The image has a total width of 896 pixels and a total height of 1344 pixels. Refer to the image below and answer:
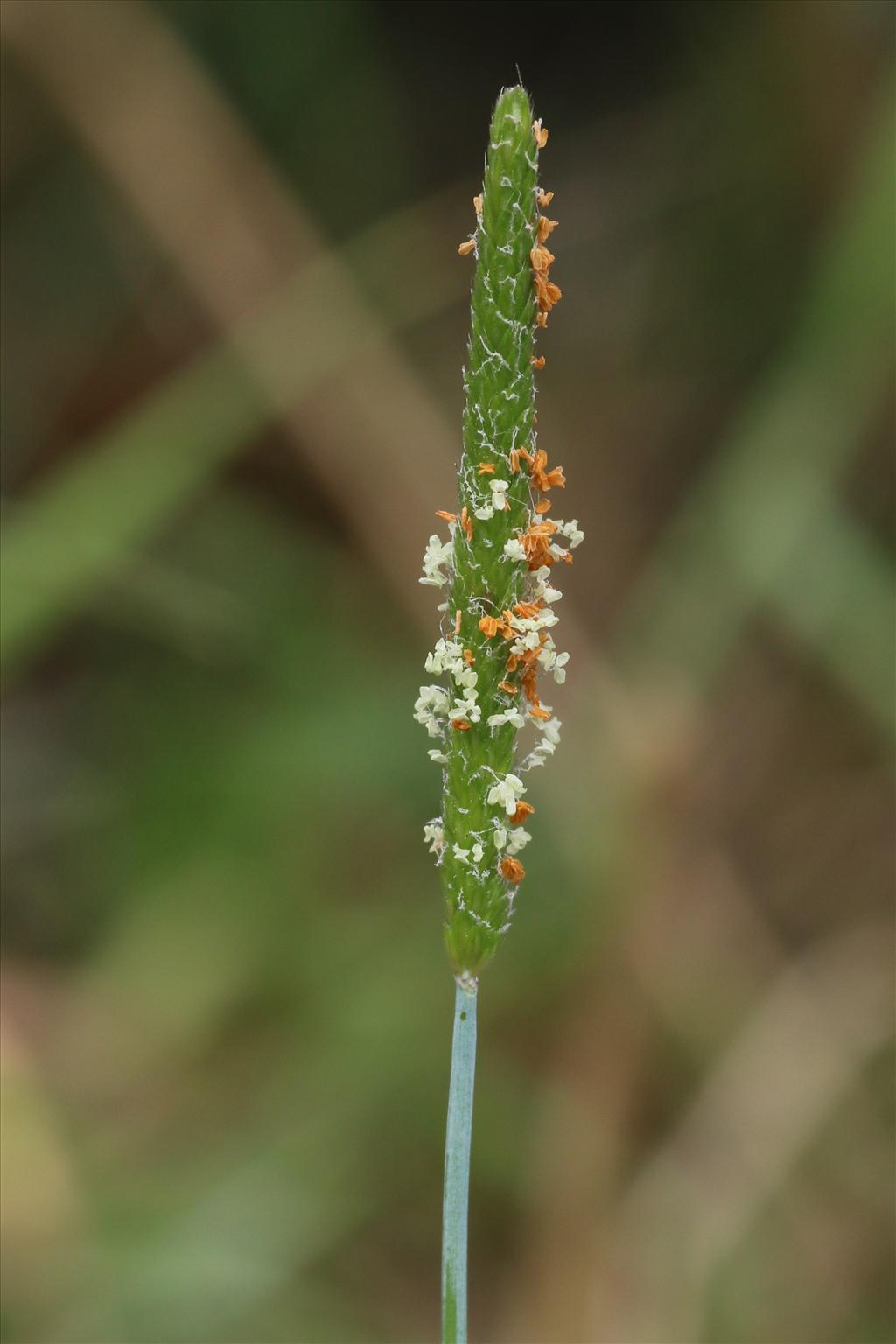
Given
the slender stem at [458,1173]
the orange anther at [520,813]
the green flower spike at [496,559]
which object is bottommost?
the slender stem at [458,1173]

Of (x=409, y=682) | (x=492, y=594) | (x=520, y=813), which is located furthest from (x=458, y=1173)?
(x=409, y=682)

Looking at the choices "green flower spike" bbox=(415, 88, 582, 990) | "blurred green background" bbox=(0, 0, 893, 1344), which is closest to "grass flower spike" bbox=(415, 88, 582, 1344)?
"green flower spike" bbox=(415, 88, 582, 990)

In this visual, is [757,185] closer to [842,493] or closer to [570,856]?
[842,493]

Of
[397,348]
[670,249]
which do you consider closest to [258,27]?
[397,348]

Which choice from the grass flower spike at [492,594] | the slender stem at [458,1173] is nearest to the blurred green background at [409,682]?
the slender stem at [458,1173]

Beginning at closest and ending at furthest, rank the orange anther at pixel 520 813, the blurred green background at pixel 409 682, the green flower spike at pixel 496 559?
the green flower spike at pixel 496 559
the orange anther at pixel 520 813
the blurred green background at pixel 409 682

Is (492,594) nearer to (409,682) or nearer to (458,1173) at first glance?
(458,1173)

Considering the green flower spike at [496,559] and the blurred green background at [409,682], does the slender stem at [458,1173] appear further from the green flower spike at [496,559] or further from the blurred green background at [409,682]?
the blurred green background at [409,682]

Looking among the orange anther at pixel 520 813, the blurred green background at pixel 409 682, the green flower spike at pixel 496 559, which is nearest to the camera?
the green flower spike at pixel 496 559
